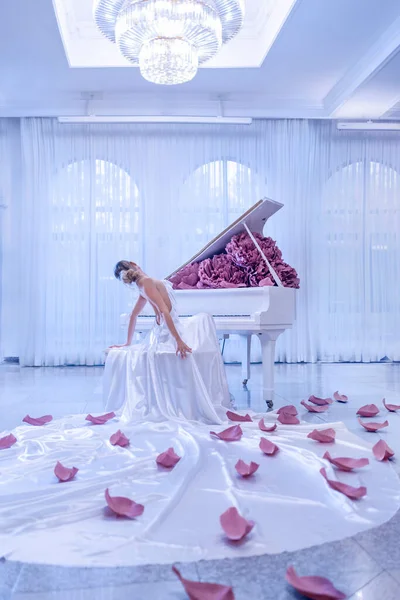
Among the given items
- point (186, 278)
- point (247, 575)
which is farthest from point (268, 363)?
point (247, 575)

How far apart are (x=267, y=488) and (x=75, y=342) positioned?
5.38 metres

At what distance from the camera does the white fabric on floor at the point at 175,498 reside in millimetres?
1487

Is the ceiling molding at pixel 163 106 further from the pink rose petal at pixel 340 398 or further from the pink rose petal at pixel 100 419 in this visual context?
the pink rose petal at pixel 100 419

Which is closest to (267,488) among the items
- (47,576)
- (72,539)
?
(72,539)

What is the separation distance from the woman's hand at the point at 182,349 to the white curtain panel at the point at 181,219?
379cm

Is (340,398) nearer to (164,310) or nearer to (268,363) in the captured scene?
(268,363)

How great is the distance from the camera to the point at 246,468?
215 centimetres

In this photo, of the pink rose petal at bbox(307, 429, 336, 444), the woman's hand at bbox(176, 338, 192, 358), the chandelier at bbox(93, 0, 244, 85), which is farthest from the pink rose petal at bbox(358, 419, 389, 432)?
the chandelier at bbox(93, 0, 244, 85)

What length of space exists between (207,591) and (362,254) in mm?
6741

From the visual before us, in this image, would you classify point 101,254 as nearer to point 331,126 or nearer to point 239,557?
point 331,126

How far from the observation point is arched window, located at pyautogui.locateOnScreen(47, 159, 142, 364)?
702cm

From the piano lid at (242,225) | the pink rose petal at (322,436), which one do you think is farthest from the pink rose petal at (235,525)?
the piano lid at (242,225)

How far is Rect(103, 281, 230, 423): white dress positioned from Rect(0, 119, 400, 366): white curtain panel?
11.6 feet

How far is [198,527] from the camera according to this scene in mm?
1623
